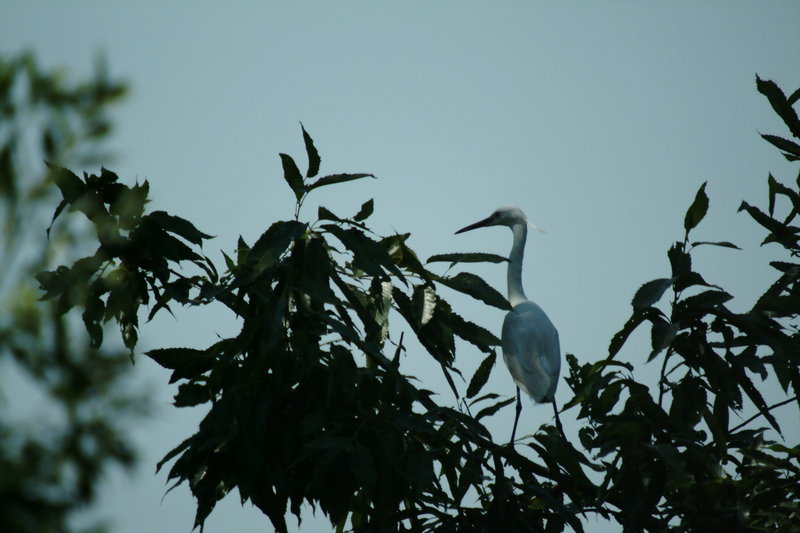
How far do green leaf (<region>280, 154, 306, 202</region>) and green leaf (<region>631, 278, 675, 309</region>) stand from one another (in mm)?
1228

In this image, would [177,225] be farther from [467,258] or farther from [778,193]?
[778,193]

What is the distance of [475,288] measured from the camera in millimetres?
2818

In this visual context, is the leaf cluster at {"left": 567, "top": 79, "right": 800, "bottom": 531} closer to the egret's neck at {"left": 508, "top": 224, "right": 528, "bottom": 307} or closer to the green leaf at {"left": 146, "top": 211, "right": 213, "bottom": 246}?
the green leaf at {"left": 146, "top": 211, "right": 213, "bottom": 246}

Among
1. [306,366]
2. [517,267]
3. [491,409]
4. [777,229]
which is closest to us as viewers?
[306,366]

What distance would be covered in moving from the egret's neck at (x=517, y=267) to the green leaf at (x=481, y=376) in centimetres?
283

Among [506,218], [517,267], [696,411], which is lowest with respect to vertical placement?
[696,411]

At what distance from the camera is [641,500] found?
8.75 ft

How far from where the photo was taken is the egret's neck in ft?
20.2

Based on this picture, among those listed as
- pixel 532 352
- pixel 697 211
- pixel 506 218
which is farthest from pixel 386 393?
pixel 506 218

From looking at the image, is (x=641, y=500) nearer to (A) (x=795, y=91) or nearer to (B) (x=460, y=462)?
(B) (x=460, y=462)

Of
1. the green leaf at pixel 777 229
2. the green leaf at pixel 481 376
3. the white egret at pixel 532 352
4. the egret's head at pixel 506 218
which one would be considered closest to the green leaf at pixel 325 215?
the green leaf at pixel 481 376

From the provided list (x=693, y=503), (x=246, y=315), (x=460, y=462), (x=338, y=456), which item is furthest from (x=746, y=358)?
(x=246, y=315)

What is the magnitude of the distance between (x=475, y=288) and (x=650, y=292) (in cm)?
62

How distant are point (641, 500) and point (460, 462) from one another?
0.67 m
